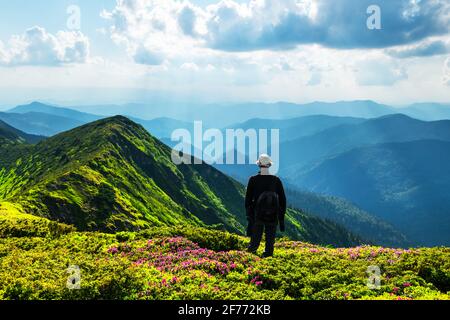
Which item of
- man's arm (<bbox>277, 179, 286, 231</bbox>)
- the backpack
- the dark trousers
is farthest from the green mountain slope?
man's arm (<bbox>277, 179, 286, 231</bbox>)

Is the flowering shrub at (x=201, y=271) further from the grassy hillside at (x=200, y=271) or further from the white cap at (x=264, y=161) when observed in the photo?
the white cap at (x=264, y=161)

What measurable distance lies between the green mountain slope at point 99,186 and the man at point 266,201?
205 feet

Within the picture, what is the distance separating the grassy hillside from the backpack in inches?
80.6

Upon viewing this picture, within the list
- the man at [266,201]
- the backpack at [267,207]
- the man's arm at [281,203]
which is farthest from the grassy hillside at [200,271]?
the backpack at [267,207]

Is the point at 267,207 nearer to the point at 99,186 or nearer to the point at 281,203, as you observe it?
the point at 281,203

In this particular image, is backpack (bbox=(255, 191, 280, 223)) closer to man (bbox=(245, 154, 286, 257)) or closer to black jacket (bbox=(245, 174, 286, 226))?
man (bbox=(245, 154, 286, 257))

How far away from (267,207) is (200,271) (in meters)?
5.30

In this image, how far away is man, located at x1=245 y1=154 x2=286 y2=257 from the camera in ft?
72.0

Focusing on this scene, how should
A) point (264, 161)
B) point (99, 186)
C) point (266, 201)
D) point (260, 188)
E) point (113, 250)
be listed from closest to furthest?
point (264, 161)
point (266, 201)
point (260, 188)
point (113, 250)
point (99, 186)

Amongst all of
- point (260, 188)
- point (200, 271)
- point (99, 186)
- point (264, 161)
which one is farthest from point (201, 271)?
point (99, 186)

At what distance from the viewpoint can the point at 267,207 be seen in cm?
2200

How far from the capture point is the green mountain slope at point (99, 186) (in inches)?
3730

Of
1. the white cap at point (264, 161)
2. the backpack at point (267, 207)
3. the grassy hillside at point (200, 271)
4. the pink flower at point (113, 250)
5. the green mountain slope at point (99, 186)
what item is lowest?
the green mountain slope at point (99, 186)
